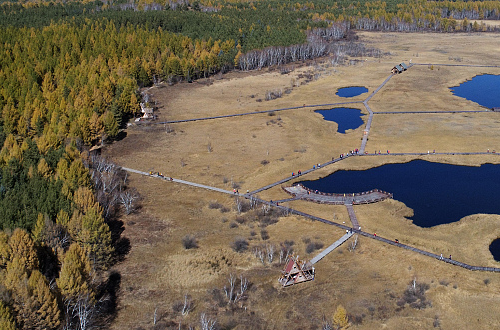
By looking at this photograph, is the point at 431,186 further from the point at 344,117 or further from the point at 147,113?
the point at 147,113

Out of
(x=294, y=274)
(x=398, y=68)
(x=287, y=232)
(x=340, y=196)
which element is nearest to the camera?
(x=294, y=274)

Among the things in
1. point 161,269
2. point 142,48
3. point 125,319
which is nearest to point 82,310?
point 125,319

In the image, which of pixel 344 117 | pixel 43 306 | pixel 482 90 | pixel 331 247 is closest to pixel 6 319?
pixel 43 306

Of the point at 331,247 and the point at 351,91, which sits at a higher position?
the point at 351,91

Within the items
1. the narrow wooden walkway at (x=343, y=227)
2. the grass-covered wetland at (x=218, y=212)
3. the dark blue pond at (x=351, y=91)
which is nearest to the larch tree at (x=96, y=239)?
the grass-covered wetland at (x=218, y=212)

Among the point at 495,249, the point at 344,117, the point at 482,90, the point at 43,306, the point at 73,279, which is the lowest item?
the point at 495,249

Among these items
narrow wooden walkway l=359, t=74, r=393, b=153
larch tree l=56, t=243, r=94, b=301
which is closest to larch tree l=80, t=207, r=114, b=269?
larch tree l=56, t=243, r=94, b=301
